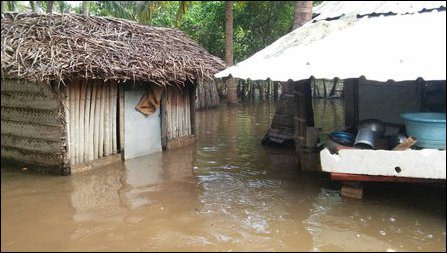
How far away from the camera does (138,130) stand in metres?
9.84

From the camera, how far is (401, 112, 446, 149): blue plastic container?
5.72 m

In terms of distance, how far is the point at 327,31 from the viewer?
756 centimetres

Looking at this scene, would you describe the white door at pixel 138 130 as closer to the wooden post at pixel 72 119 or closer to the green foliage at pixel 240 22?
the wooden post at pixel 72 119

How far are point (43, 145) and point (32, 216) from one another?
90.7 inches

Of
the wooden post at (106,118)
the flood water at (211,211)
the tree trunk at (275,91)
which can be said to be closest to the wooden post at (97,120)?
the wooden post at (106,118)

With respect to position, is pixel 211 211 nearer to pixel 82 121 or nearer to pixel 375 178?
pixel 375 178

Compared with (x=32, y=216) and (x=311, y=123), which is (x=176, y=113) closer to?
(x=311, y=123)

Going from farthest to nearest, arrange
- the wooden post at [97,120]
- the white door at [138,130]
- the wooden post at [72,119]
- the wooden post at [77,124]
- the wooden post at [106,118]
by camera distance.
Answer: the white door at [138,130] → the wooden post at [106,118] → the wooden post at [97,120] → the wooden post at [77,124] → the wooden post at [72,119]

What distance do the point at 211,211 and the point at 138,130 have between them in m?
4.02

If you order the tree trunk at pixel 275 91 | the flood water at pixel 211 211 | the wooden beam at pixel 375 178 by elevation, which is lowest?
the flood water at pixel 211 211

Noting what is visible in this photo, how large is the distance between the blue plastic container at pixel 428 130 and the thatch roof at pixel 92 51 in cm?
493

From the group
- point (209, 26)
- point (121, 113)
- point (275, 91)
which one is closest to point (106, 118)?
point (121, 113)

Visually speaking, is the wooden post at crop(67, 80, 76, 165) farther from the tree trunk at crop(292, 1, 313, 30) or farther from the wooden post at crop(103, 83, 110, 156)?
the tree trunk at crop(292, 1, 313, 30)

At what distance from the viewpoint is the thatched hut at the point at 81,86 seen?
24.6ft
